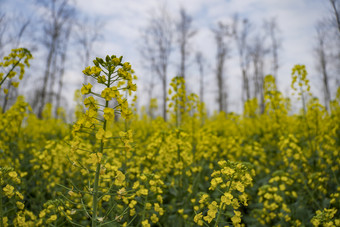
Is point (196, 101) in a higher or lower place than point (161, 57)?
lower

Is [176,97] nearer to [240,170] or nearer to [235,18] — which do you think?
[240,170]

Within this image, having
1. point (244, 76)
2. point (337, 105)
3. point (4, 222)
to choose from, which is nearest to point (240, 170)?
point (4, 222)

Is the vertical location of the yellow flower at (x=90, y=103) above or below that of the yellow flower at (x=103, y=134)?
above

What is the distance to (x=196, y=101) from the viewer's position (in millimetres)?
4469

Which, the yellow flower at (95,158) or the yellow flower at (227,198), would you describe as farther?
the yellow flower at (227,198)

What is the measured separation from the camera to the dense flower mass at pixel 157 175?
1.49 metres

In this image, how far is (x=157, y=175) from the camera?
2.11 meters

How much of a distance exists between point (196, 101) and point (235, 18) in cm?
1797

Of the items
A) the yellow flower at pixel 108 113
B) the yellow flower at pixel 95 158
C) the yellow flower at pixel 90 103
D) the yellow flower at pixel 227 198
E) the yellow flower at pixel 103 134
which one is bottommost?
the yellow flower at pixel 227 198

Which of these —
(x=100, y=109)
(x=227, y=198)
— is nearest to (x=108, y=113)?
(x=100, y=109)

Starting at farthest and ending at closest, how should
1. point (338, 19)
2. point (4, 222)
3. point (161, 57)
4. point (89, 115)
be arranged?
point (161, 57) → point (338, 19) → point (4, 222) → point (89, 115)

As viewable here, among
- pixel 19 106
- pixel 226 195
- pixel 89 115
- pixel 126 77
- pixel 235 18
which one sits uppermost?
pixel 235 18

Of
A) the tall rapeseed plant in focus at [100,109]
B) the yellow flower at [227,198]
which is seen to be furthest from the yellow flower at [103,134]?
the yellow flower at [227,198]

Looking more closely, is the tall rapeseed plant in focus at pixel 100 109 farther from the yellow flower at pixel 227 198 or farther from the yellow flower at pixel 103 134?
the yellow flower at pixel 227 198
